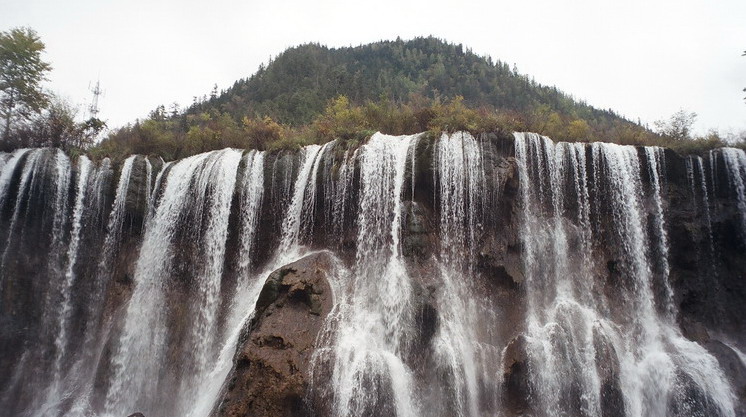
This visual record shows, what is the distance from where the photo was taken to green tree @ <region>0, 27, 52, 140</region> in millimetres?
20703

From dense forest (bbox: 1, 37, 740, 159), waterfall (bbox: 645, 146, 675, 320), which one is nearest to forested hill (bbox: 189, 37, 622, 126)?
dense forest (bbox: 1, 37, 740, 159)

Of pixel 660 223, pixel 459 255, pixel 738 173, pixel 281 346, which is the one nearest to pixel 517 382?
pixel 459 255

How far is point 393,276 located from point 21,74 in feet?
74.9

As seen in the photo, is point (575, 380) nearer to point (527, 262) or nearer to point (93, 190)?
point (527, 262)

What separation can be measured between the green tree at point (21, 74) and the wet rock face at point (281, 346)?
18333mm

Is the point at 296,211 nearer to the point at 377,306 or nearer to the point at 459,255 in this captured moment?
the point at 377,306

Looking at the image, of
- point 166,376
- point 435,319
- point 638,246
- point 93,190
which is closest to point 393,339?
point 435,319

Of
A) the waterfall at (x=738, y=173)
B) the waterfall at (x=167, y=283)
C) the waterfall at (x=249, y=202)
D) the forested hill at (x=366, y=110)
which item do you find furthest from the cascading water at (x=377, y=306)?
the waterfall at (x=738, y=173)

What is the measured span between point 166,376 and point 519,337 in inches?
464

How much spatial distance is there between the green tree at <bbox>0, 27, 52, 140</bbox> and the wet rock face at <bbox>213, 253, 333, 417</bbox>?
18.3 m

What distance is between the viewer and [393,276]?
13289mm

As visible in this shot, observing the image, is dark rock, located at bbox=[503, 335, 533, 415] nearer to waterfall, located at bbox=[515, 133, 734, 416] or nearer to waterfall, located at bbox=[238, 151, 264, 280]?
waterfall, located at bbox=[515, 133, 734, 416]

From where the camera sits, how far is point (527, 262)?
14.1m

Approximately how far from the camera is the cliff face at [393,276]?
38.1 feet
